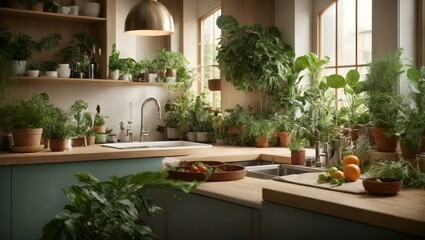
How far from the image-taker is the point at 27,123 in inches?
181

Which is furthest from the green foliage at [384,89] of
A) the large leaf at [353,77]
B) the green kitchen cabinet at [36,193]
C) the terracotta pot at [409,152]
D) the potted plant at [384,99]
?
the green kitchen cabinet at [36,193]

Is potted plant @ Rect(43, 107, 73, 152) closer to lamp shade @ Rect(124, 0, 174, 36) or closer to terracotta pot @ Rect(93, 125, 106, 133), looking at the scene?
terracotta pot @ Rect(93, 125, 106, 133)

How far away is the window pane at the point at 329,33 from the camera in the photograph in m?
5.21

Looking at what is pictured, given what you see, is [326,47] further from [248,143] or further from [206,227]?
[206,227]

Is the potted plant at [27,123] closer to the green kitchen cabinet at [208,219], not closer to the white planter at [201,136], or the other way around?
the white planter at [201,136]

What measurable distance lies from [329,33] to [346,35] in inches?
12.3

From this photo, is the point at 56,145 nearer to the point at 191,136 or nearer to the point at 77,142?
the point at 77,142

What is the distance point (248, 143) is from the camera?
538 cm

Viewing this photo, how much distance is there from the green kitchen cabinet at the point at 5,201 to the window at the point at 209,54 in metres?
2.63

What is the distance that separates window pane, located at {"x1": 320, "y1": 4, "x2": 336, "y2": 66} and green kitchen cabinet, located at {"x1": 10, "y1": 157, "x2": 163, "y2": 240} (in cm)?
237

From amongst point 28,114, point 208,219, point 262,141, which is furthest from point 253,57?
point 208,219

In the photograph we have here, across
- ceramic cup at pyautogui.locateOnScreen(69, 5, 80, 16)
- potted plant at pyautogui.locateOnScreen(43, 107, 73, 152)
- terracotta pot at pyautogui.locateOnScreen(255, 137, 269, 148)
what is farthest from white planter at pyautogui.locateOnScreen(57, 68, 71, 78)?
terracotta pot at pyautogui.locateOnScreen(255, 137, 269, 148)

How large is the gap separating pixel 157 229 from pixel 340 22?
111 inches

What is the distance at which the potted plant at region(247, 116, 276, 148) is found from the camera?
520 centimetres
